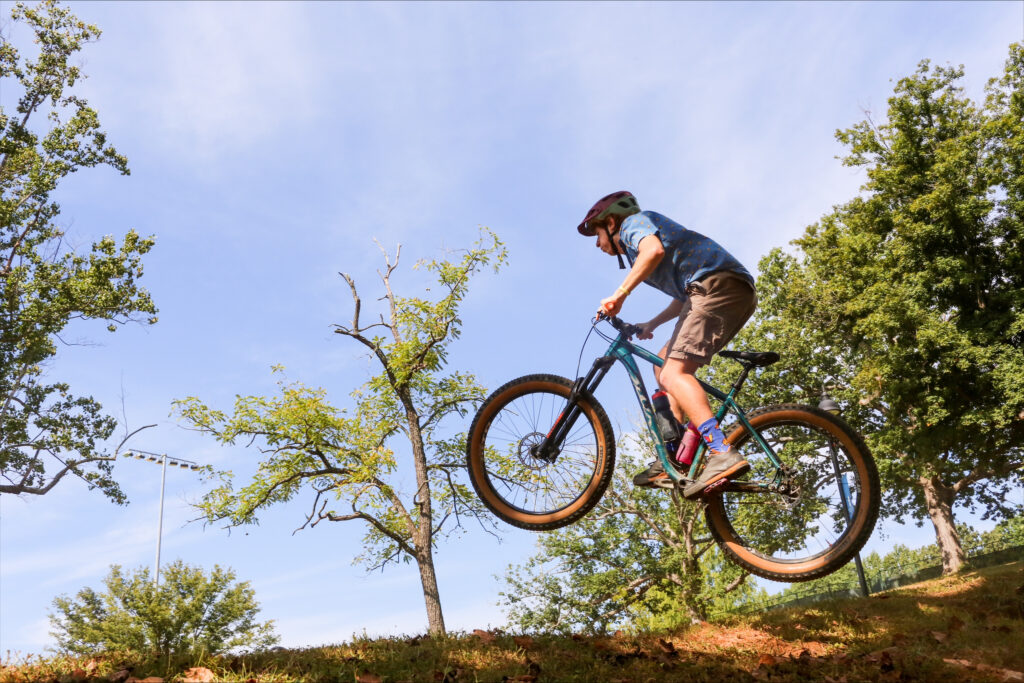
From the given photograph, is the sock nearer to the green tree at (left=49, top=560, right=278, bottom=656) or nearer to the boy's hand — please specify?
the boy's hand

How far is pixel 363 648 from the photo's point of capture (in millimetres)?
6832

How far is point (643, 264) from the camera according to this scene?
17.8 ft

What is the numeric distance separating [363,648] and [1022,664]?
795cm

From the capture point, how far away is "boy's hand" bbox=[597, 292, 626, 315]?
18.3 ft

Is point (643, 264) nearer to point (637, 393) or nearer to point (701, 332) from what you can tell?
point (701, 332)

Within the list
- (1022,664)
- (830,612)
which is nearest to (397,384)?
(830,612)

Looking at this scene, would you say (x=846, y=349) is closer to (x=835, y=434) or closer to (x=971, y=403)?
(x=971, y=403)

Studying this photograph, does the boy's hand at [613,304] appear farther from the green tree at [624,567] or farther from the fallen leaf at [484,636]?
the green tree at [624,567]

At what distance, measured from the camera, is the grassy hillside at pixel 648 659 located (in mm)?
5801

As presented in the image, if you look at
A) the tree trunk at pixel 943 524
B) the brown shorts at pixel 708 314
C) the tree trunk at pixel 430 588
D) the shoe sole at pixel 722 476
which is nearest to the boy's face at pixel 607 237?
the brown shorts at pixel 708 314

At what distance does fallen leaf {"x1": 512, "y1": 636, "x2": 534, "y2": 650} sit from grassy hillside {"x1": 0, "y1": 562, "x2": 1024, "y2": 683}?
0.01 m

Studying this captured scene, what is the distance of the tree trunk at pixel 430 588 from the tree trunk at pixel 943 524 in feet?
67.6

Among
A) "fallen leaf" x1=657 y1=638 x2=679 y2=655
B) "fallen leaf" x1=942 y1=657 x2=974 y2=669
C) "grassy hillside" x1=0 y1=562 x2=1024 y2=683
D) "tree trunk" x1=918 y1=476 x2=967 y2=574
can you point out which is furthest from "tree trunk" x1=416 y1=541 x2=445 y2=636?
"tree trunk" x1=918 y1=476 x2=967 y2=574

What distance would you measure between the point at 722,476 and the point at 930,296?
A: 20.7 meters
